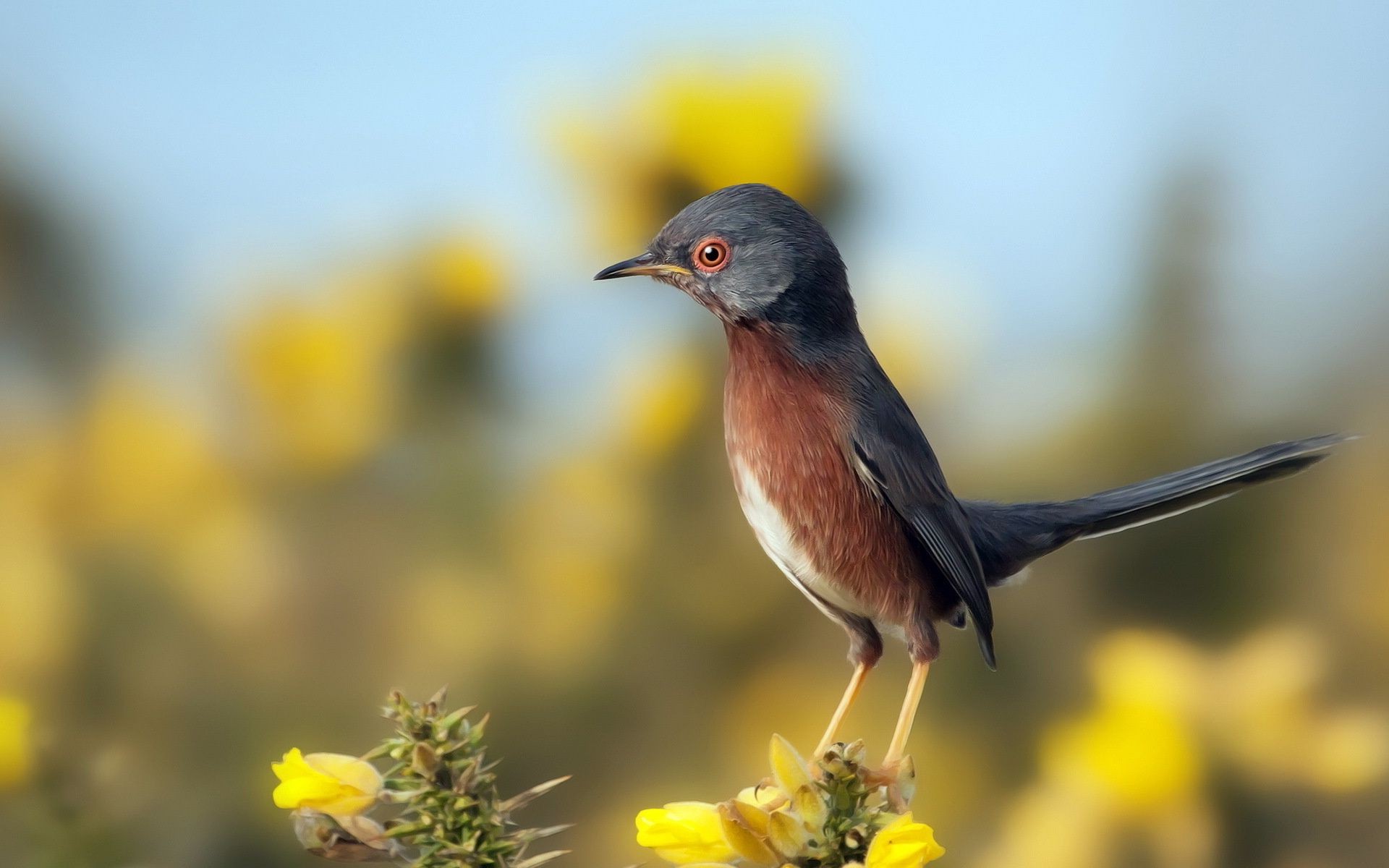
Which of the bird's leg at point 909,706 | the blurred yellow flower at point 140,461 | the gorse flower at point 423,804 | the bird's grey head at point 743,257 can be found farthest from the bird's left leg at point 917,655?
the blurred yellow flower at point 140,461

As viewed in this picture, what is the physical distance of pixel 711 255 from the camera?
1.90ft

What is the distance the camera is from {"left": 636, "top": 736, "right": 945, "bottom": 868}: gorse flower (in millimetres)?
418

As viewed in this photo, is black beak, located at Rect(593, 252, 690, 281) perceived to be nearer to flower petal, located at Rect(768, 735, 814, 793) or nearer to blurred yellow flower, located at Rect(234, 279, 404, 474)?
flower petal, located at Rect(768, 735, 814, 793)

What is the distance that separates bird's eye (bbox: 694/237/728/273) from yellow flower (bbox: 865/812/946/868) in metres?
0.27

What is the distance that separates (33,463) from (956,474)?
0.81 metres

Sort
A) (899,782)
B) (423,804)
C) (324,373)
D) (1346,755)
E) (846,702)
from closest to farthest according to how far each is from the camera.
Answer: (423,804), (899,782), (846,702), (1346,755), (324,373)

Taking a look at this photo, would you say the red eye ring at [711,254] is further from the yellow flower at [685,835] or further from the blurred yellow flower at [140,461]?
the blurred yellow flower at [140,461]

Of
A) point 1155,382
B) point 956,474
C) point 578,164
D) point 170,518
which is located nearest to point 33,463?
point 170,518

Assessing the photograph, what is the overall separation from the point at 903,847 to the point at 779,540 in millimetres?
227

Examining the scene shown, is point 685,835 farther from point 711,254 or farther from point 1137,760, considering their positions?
point 1137,760

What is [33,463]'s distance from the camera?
108cm

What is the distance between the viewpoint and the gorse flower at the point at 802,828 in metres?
0.42

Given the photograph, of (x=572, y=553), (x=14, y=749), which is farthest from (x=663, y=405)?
(x=14, y=749)

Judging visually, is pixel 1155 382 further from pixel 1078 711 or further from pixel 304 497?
pixel 304 497
